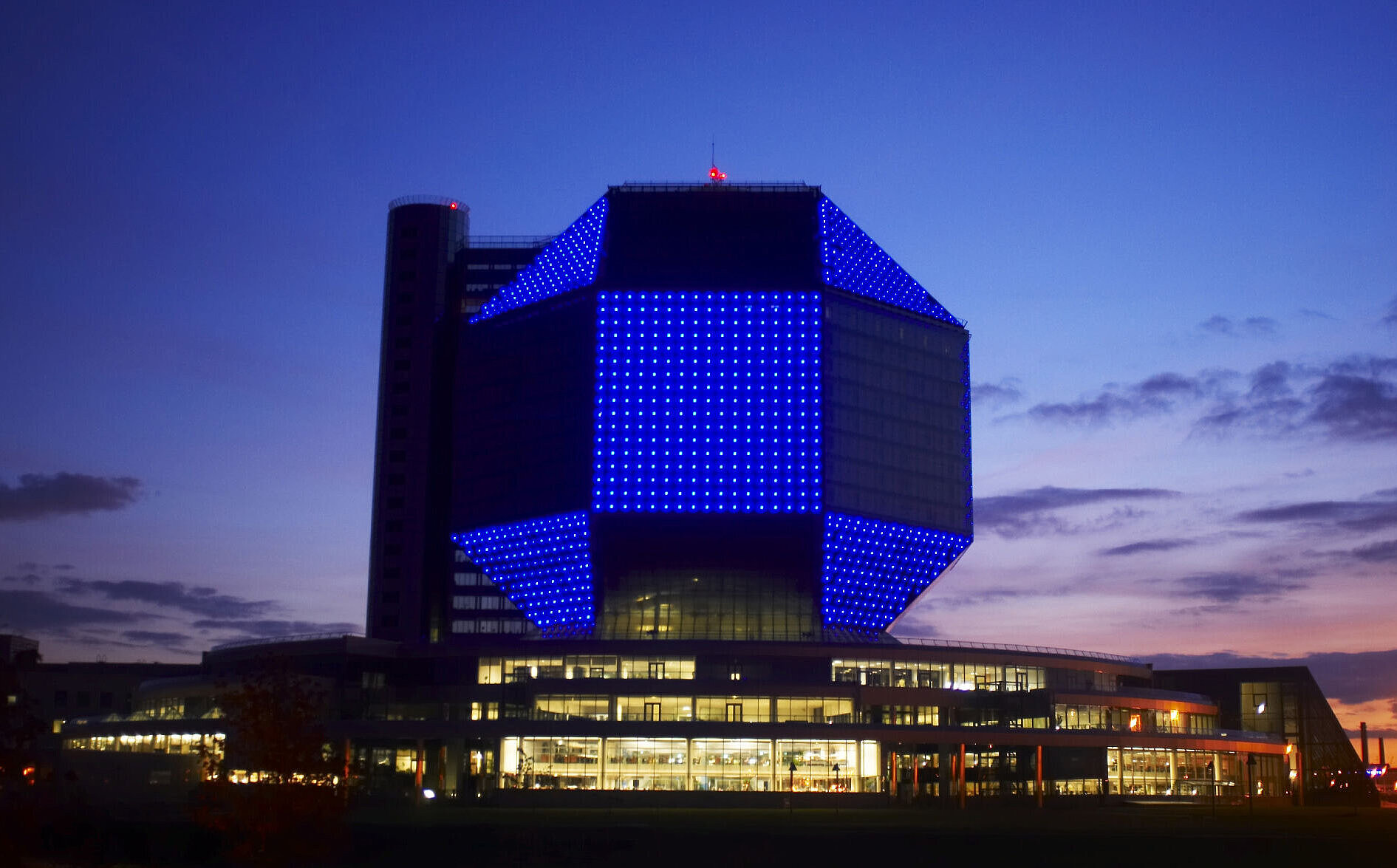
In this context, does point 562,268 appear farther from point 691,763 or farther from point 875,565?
point 691,763

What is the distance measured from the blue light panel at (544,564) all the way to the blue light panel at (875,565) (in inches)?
895

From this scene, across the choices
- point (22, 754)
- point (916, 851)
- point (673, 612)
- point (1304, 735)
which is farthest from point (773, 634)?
point (22, 754)

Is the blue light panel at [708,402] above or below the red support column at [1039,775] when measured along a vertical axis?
above

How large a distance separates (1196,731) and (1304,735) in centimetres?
3128

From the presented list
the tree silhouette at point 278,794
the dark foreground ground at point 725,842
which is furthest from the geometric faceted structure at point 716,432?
the tree silhouette at point 278,794

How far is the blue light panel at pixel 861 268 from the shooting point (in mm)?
153875

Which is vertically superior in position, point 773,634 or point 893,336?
point 893,336

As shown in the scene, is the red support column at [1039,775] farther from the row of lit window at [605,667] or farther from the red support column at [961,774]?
the row of lit window at [605,667]

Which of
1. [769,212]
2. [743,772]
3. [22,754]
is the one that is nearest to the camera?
[22,754]

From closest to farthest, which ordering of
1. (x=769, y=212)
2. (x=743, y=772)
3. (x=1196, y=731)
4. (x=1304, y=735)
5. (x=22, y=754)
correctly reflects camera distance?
(x=22, y=754) → (x=743, y=772) → (x=1196, y=731) → (x=769, y=212) → (x=1304, y=735)

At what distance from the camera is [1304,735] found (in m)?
166

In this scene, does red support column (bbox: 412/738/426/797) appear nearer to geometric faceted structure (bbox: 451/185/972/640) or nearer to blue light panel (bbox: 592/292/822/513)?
geometric faceted structure (bbox: 451/185/972/640)

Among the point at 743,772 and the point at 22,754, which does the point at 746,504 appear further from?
the point at 22,754

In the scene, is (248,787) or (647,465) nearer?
(248,787)
